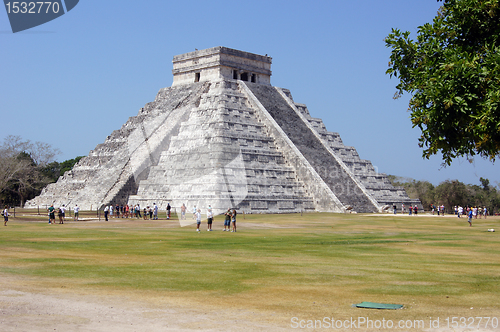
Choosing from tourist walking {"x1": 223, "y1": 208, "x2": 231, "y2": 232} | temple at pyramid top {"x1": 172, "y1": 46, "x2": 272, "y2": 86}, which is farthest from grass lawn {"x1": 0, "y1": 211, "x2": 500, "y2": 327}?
temple at pyramid top {"x1": 172, "y1": 46, "x2": 272, "y2": 86}

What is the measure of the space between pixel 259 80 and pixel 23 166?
21911 millimetres

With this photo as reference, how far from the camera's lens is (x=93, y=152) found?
147ft

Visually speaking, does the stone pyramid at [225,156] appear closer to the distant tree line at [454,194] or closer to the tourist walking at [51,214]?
the tourist walking at [51,214]

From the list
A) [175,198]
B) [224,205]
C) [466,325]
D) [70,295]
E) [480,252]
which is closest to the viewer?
[466,325]

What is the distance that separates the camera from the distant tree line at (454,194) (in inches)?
2194

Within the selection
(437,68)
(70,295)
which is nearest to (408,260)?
(437,68)

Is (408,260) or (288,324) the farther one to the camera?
(408,260)

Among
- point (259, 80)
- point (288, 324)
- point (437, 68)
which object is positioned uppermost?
point (259, 80)

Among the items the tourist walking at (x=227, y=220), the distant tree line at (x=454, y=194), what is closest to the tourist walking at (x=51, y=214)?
the tourist walking at (x=227, y=220)

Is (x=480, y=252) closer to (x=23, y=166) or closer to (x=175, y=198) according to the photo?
(x=175, y=198)

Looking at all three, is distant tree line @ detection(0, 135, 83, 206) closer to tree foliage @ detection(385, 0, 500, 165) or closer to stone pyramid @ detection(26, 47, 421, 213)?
stone pyramid @ detection(26, 47, 421, 213)

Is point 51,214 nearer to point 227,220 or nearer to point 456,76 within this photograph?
point 227,220

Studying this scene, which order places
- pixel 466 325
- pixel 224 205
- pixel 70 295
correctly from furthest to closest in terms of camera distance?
pixel 224 205 → pixel 70 295 → pixel 466 325

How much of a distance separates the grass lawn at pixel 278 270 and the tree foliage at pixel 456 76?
2.85m
